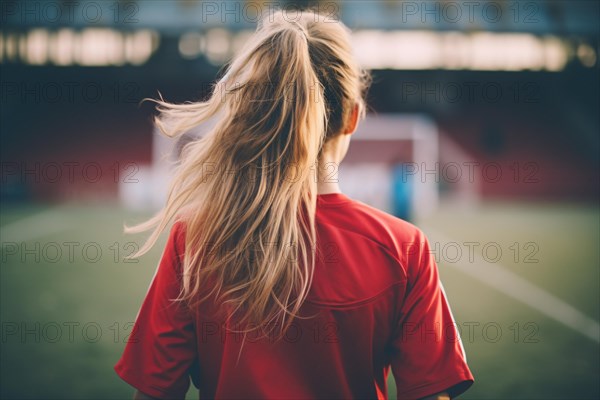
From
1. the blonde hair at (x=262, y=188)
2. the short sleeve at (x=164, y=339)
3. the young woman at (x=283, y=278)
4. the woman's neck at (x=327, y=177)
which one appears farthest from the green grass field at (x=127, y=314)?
the woman's neck at (x=327, y=177)

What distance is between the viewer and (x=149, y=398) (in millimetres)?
1352

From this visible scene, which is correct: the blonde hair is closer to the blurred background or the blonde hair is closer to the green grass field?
the green grass field

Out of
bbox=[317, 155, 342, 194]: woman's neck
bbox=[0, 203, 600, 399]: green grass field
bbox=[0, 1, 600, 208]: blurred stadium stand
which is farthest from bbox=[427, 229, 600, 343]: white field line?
bbox=[0, 1, 600, 208]: blurred stadium stand

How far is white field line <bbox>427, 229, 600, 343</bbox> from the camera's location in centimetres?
539

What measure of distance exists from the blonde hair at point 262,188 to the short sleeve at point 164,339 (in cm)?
5

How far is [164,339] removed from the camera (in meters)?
1.32

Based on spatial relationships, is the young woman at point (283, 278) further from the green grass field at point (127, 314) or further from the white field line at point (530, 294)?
the white field line at point (530, 294)

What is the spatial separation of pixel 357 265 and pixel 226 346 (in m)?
0.39

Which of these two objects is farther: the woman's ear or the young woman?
the woman's ear

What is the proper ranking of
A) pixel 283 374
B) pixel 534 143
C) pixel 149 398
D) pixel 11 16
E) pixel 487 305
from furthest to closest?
pixel 534 143 → pixel 11 16 → pixel 487 305 → pixel 149 398 → pixel 283 374

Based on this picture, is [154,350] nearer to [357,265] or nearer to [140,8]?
[357,265]

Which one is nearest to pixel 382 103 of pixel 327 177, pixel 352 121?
pixel 352 121

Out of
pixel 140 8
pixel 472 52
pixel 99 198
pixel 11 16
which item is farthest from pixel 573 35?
pixel 11 16

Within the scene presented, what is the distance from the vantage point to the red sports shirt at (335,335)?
1.24 m
